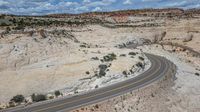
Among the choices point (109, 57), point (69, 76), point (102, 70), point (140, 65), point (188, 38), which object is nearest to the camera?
point (69, 76)

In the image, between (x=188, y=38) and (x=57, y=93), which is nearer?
(x=57, y=93)

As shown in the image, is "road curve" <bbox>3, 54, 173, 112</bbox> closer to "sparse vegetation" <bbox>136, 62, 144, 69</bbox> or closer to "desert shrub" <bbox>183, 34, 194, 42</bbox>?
"sparse vegetation" <bbox>136, 62, 144, 69</bbox>

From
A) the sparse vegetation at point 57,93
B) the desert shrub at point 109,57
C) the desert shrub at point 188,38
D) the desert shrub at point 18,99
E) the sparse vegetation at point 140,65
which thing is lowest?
the desert shrub at point 188,38

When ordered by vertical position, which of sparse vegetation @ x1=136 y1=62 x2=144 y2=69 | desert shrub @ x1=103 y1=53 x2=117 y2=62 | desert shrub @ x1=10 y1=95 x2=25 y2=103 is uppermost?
desert shrub @ x1=103 y1=53 x2=117 y2=62

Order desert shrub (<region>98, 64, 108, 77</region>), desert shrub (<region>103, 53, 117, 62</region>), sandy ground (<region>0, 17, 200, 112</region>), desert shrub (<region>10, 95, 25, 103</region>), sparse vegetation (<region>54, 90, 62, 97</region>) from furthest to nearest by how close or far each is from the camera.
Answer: desert shrub (<region>103, 53, 117, 62</region>) < desert shrub (<region>98, 64, 108, 77</region>) < sparse vegetation (<region>54, 90, 62, 97</region>) < sandy ground (<region>0, 17, 200, 112</region>) < desert shrub (<region>10, 95, 25, 103</region>)

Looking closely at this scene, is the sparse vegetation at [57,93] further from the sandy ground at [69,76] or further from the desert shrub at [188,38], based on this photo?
the desert shrub at [188,38]

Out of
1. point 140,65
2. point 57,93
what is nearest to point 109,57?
point 140,65

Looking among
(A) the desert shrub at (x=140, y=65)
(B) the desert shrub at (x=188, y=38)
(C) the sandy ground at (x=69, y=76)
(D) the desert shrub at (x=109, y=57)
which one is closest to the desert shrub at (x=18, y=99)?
(C) the sandy ground at (x=69, y=76)

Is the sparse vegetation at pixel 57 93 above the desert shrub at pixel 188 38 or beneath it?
above

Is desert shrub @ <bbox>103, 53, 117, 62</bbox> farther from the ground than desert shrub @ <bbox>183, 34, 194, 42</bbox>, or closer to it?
farther from the ground

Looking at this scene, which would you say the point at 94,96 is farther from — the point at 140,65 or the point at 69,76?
the point at 140,65

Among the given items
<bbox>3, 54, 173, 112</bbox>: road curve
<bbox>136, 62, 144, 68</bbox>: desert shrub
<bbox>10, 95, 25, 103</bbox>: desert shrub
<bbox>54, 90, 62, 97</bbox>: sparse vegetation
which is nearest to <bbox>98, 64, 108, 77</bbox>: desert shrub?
<bbox>3, 54, 173, 112</bbox>: road curve

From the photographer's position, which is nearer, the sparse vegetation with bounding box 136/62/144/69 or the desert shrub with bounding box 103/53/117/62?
the sparse vegetation with bounding box 136/62/144/69

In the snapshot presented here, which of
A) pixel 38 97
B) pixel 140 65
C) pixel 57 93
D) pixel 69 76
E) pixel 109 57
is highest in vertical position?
pixel 69 76
